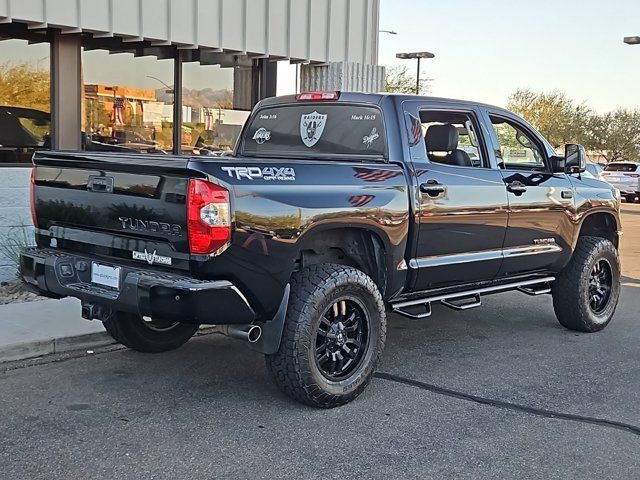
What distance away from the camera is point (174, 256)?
447 cm

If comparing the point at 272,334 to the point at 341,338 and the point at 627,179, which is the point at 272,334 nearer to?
the point at 341,338

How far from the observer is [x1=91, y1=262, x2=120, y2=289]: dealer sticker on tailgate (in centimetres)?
465

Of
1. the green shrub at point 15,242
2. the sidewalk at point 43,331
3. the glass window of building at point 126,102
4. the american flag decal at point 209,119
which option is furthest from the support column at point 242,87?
the sidewalk at point 43,331

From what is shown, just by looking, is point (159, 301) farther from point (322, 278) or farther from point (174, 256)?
point (322, 278)

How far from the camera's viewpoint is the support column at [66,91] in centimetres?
924

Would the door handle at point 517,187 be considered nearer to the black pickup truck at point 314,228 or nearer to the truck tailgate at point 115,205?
the black pickup truck at point 314,228

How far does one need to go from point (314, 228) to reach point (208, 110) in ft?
21.9

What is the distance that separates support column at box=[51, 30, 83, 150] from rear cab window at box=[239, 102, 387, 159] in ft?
12.0

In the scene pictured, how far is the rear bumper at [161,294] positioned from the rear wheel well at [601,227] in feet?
13.8

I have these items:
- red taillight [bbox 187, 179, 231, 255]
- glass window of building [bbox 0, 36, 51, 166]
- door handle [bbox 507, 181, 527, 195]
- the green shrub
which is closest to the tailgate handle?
red taillight [bbox 187, 179, 231, 255]

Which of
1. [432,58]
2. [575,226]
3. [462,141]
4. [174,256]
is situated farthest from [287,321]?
[432,58]

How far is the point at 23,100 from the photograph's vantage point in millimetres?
9102

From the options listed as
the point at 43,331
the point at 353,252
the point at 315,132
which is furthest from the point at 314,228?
the point at 43,331

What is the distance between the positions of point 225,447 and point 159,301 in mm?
888
